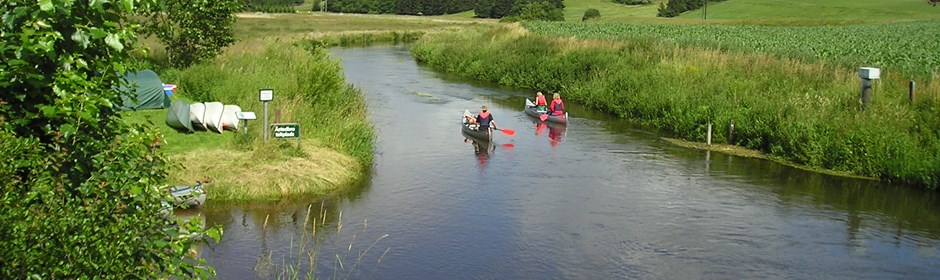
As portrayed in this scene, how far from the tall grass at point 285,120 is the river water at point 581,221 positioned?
616 millimetres

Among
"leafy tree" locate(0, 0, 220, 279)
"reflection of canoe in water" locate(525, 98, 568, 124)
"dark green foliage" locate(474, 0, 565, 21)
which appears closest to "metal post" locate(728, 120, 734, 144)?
"reflection of canoe in water" locate(525, 98, 568, 124)

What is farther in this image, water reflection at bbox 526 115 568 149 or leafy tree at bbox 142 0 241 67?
leafy tree at bbox 142 0 241 67

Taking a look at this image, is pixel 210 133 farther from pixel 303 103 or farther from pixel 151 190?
pixel 151 190

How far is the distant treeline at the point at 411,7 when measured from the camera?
5694 inches

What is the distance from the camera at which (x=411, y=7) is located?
14462cm

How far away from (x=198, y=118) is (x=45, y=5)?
16794 millimetres

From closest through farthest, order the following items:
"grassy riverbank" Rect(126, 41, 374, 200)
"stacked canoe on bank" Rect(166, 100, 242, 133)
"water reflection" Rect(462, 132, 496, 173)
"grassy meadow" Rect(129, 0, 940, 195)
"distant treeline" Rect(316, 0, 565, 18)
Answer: "grassy riverbank" Rect(126, 41, 374, 200)
"grassy meadow" Rect(129, 0, 940, 195)
"stacked canoe on bank" Rect(166, 100, 242, 133)
"water reflection" Rect(462, 132, 496, 173)
"distant treeline" Rect(316, 0, 565, 18)

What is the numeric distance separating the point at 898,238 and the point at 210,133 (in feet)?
49.2

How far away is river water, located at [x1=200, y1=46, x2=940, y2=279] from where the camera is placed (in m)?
16.5

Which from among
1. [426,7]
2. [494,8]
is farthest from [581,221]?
[426,7]

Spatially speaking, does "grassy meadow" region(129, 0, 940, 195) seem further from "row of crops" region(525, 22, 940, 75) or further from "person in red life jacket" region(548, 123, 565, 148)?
"person in red life jacket" region(548, 123, 565, 148)

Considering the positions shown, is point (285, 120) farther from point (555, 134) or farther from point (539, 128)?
point (539, 128)

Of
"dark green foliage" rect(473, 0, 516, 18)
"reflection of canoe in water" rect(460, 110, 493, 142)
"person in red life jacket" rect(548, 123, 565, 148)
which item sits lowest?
"person in red life jacket" rect(548, 123, 565, 148)

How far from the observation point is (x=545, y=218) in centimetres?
1972
